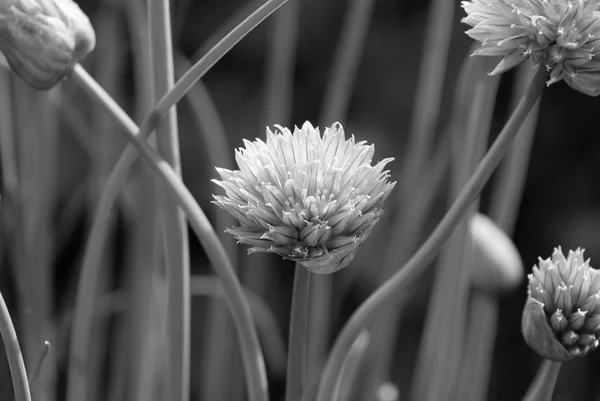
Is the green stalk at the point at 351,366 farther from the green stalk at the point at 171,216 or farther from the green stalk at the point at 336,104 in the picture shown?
the green stalk at the point at 171,216

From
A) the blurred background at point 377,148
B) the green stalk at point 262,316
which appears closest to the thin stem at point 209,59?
the green stalk at point 262,316

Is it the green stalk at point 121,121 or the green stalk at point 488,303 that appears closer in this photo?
the green stalk at point 121,121

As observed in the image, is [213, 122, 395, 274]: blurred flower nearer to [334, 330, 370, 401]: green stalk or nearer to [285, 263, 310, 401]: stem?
[285, 263, 310, 401]: stem

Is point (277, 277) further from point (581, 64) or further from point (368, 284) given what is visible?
point (581, 64)

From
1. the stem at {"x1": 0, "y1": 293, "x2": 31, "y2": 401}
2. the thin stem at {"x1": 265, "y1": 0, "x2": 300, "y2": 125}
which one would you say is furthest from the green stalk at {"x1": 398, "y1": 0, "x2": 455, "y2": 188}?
the stem at {"x1": 0, "y1": 293, "x2": 31, "y2": 401}

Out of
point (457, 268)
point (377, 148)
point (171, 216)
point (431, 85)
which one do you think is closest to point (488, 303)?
point (457, 268)

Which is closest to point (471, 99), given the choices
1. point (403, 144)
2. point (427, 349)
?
point (427, 349)
